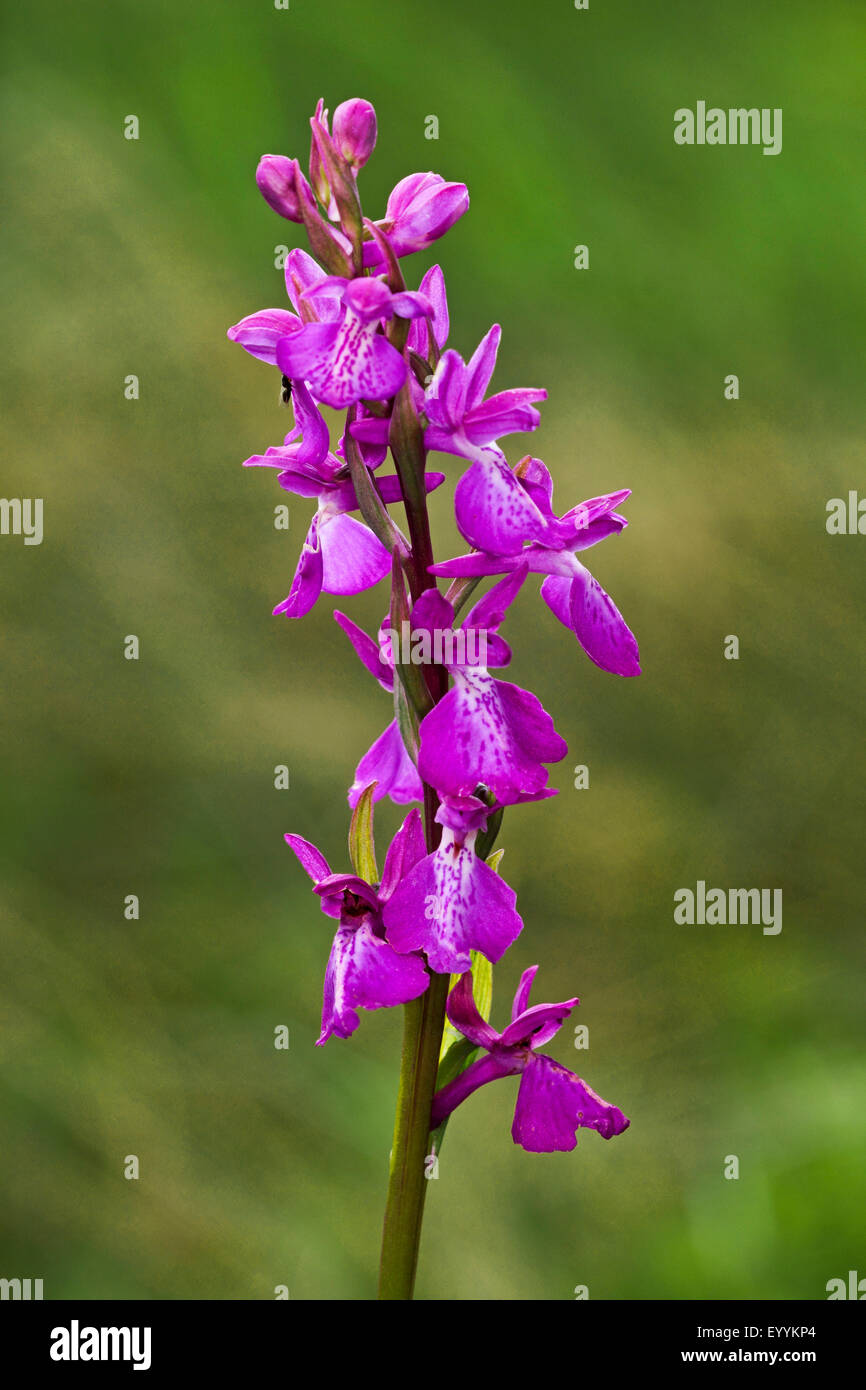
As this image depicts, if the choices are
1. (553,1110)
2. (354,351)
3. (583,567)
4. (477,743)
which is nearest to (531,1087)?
(553,1110)

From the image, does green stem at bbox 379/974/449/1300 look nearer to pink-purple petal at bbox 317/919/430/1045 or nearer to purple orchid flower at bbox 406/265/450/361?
pink-purple petal at bbox 317/919/430/1045

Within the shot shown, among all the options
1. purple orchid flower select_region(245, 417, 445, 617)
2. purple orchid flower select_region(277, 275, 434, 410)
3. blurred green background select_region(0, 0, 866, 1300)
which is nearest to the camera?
purple orchid flower select_region(277, 275, 434, 410)

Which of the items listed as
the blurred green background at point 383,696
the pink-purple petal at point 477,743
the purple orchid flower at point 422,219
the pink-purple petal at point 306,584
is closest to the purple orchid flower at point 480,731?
the pink-purple petal at point 477,743

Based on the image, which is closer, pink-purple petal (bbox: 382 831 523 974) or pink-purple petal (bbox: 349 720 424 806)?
pink-purple petal (bbox: 382 831 523 974)

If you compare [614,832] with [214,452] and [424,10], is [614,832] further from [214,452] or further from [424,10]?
[424,10]

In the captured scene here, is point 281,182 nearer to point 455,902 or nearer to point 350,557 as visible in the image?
point 350,557

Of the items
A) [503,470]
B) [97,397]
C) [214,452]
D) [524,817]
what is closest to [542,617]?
[524,817]

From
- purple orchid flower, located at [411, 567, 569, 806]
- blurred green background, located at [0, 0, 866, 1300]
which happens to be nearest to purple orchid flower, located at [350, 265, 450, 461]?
purple orchid flower, located at [411, 567, 569, 806]
